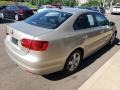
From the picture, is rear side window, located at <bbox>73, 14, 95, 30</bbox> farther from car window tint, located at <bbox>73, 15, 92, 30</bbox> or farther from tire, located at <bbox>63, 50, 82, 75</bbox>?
tire, located at <bbox>63, 50, 82, 75</bbox>

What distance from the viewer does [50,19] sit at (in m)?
4.91

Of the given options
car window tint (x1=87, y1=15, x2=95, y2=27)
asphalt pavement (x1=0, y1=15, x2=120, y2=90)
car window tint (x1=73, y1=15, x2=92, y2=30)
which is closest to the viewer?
asphalt pavement (x1=0, y1=15, x2=120, y2=90)

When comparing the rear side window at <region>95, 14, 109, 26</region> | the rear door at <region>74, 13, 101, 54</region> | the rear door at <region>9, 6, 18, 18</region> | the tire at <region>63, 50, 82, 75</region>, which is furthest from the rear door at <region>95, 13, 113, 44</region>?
the rear door at <region>9, 6, 18, 18</region>

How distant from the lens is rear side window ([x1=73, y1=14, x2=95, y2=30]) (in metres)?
5.01

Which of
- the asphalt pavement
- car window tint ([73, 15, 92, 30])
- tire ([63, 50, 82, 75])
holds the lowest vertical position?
the asphalt pavement

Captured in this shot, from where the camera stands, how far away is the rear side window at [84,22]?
5013 mm

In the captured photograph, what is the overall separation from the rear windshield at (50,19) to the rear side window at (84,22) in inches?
11.5

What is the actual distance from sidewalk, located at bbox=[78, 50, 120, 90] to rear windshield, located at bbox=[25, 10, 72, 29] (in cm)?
154

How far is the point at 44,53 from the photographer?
401 centimetres

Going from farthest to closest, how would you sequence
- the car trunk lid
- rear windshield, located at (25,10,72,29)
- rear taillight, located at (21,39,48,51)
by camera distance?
rear windshield, located at (25,10,72,29)
the car trunk lid
rear taillight, located at (21,39,48,51)

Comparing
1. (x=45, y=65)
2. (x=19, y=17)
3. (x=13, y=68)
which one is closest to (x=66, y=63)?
(x=45, y=65)

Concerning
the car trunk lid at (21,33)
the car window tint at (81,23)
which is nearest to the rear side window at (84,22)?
the car window tint at (81,23)

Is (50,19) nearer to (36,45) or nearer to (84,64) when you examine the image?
(36,45)

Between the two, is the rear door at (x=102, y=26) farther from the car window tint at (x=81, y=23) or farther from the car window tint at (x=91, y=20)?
the car window tint at (x=81, y=23)
